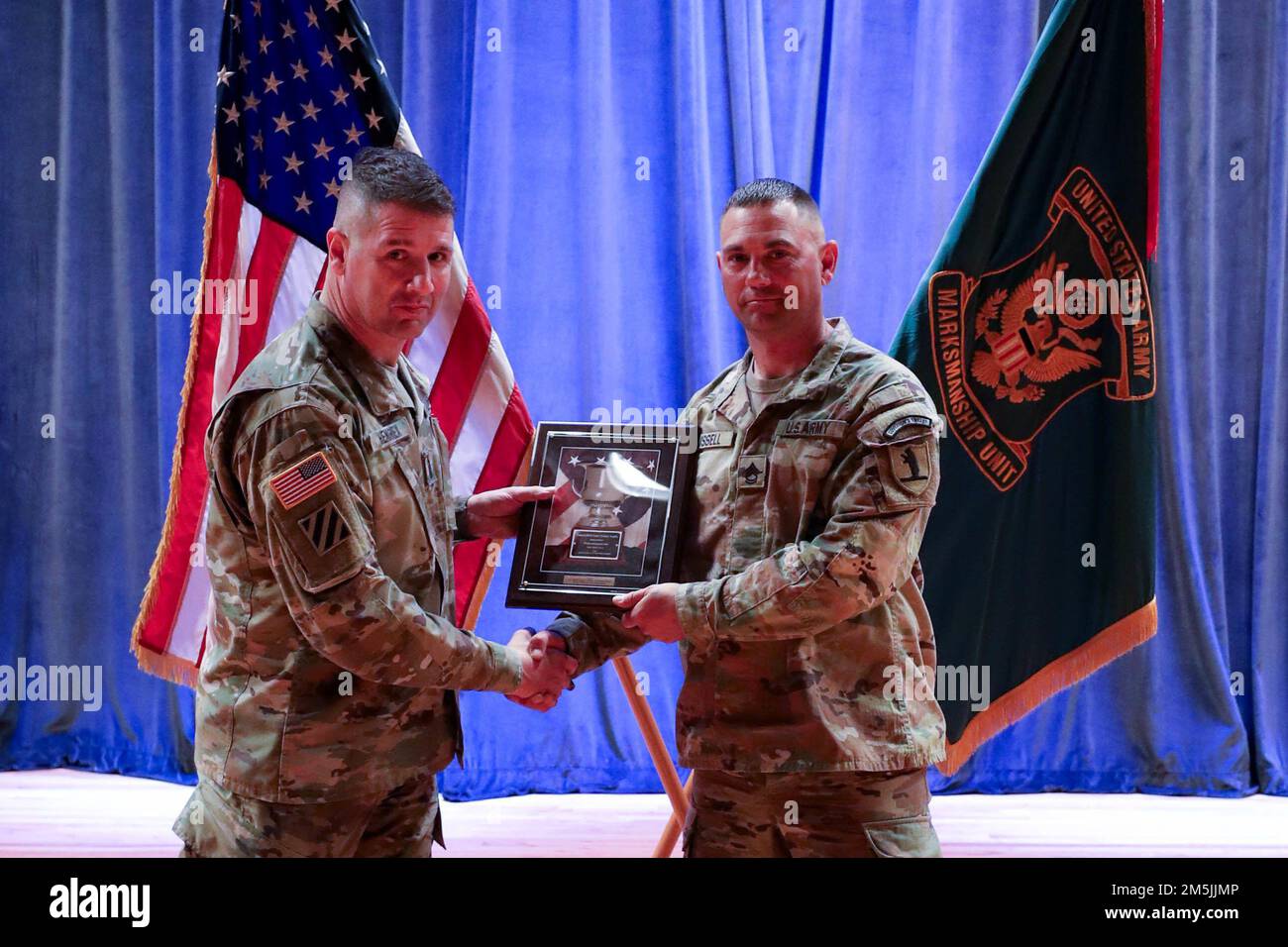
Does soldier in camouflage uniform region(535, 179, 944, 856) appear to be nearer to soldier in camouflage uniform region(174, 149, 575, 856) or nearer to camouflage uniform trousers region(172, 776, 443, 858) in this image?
soldier in camouflage uniform region(174, 149, 575, 856)

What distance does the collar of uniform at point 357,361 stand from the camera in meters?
2.23

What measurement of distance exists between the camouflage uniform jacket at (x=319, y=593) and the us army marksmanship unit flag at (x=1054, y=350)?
198 centimetres

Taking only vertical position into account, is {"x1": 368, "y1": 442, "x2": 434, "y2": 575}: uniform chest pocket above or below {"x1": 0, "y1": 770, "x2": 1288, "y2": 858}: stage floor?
above

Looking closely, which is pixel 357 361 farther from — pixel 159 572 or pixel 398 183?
pixel 159 572

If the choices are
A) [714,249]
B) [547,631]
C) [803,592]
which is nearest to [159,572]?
[547,631]

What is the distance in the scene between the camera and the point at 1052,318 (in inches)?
143

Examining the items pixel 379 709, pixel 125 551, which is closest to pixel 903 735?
pixel 379 709

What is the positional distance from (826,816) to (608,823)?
2114 mm

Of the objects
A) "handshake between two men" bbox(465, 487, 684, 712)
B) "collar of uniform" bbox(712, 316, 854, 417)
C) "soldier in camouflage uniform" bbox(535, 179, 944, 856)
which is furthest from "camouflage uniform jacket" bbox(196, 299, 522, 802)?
"collar of uniform" bbox(712, 316, 854, 417)

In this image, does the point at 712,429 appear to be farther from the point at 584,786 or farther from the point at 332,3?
the point at 584,786

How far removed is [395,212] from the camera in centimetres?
221

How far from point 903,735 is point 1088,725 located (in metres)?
2.82

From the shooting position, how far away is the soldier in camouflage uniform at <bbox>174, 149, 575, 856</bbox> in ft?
6.74

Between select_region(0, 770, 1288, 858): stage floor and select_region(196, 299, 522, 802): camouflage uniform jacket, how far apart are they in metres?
1.80
